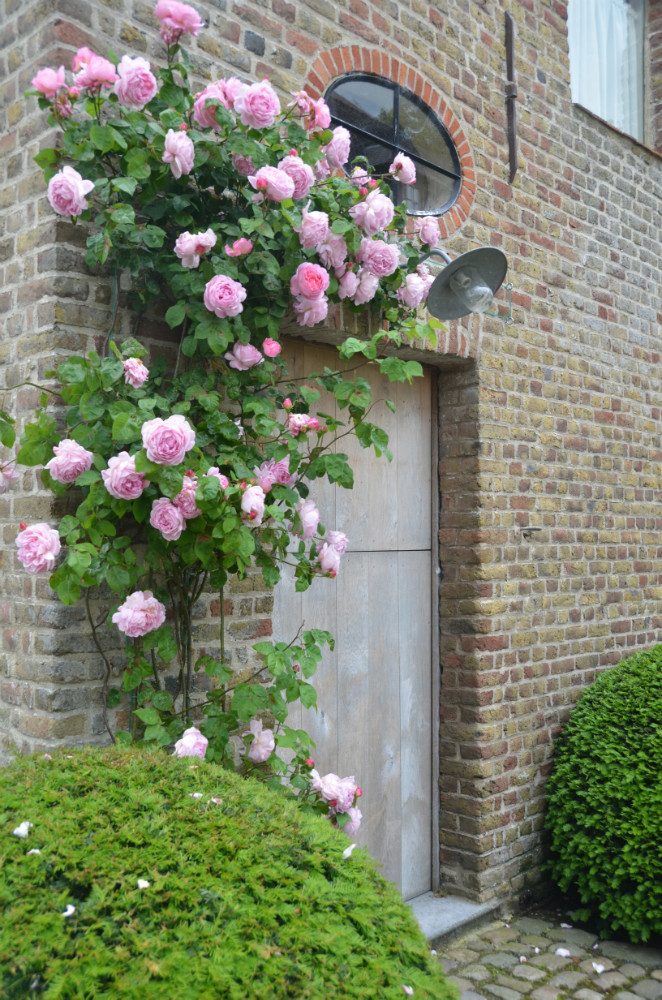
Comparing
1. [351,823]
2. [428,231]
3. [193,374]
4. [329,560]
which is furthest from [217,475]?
[428,231]

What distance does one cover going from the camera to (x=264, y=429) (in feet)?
8.23

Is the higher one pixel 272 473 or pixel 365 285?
pixel 365 285

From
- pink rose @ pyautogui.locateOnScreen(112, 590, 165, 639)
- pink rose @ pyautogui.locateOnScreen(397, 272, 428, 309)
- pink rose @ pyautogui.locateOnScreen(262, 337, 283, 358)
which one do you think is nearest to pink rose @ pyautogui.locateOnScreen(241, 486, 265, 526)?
pink rose @ pyautogui.locateOnScreen(112, 590, 165, 639)

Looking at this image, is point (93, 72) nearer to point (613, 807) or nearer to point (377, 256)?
point (377, 256)

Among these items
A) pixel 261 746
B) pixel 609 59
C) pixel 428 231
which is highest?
pixel 609 59

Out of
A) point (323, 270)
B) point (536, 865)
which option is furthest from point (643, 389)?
point (323, 270)

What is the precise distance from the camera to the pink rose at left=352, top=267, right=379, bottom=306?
2.86 meters

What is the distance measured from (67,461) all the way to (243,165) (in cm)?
104

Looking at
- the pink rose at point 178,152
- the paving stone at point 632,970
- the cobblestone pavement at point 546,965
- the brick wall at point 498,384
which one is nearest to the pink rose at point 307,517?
the brick wall at point 498,384

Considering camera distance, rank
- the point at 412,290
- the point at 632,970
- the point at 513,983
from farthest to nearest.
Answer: the point at 632,970 → the point at 513,983 → the point at 412,290

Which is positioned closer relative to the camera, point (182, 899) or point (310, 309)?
point (182, 899)

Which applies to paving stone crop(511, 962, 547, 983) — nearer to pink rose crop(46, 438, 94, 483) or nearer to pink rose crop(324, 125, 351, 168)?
pink rose crop(46, 438, 94, 483)

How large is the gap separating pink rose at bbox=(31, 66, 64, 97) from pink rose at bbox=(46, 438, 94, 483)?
916mm

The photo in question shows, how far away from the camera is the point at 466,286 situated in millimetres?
3121
